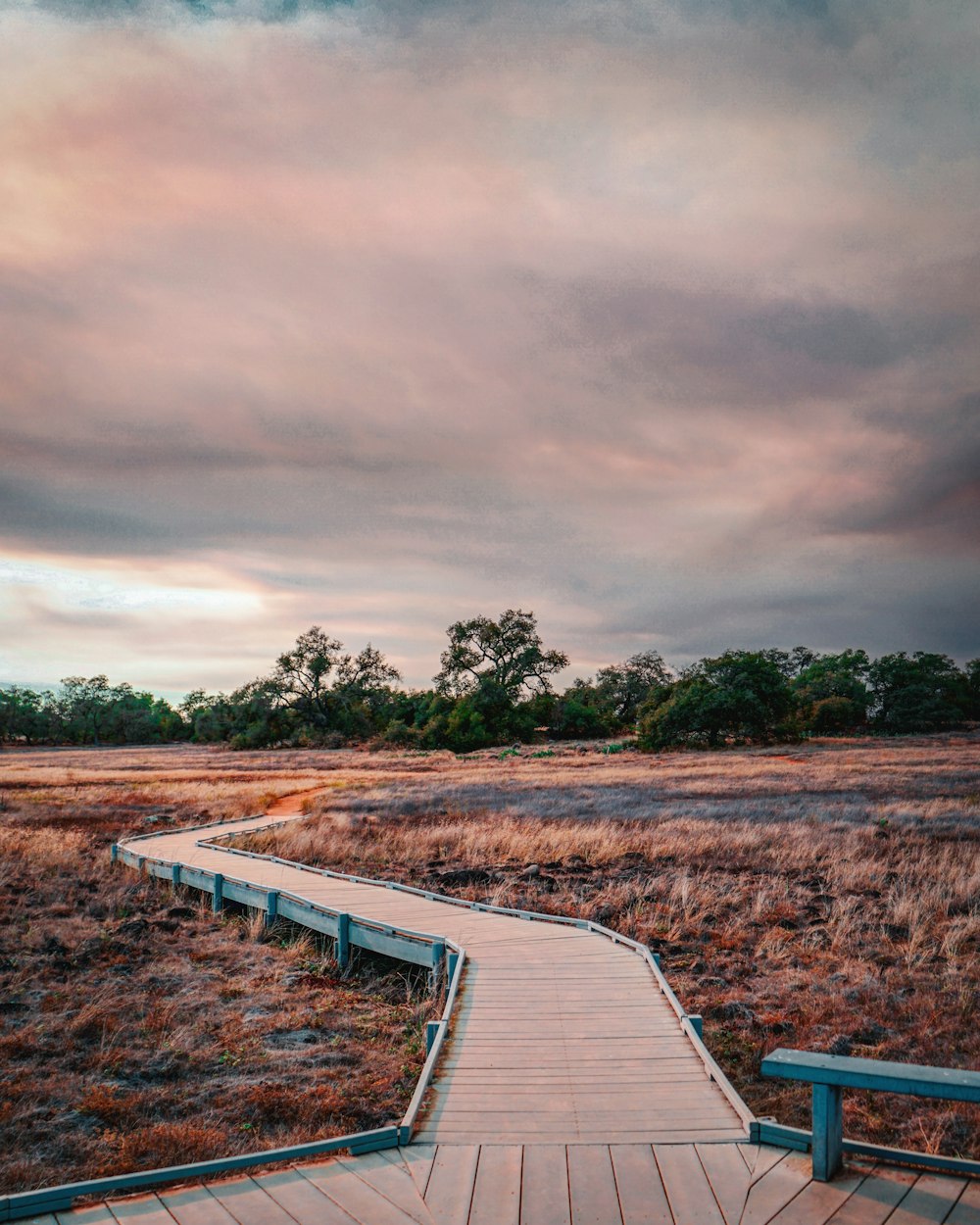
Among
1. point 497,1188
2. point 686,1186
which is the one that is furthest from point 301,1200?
point 686,1186

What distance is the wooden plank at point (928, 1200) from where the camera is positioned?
4266 mm

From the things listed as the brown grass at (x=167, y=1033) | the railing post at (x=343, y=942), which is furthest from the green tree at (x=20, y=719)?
the railing post at (x=343, y=942)

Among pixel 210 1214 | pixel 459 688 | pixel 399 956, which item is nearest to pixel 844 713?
pixel 459 688

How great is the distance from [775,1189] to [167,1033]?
7.35 m

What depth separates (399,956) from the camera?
10.8 meters

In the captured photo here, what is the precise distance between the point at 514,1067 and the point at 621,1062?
95cm

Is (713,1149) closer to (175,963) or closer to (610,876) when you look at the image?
(175,963)

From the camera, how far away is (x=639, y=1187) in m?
4.80

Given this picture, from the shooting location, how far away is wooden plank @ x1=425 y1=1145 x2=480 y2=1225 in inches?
178

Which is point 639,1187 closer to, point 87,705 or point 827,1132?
point 827,1132

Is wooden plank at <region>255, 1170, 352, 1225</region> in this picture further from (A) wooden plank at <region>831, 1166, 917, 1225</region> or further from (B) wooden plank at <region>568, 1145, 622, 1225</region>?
(A) wooden plank at <region>831, 1166, 917, 1225</region>

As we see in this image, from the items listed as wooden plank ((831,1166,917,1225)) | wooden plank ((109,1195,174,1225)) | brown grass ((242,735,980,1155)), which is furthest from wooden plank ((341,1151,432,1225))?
brown grass ((242,735,980,1155))

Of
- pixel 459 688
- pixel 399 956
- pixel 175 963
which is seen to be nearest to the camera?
pixel 399 956

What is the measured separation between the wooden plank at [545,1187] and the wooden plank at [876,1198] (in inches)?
60.6
